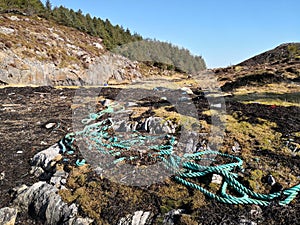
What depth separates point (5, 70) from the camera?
16.5 metres

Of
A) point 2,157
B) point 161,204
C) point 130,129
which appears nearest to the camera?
point 161,204

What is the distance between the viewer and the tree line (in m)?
41.2

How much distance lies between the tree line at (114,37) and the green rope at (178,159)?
3546 centimetres

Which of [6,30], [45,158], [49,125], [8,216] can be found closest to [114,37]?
[6,30]

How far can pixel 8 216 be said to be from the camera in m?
3.99

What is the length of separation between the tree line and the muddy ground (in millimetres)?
29496

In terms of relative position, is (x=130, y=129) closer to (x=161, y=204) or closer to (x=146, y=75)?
(x=161, y=204)

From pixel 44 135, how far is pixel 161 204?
4932 mm

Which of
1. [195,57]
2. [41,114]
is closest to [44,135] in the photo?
→ [41,114]

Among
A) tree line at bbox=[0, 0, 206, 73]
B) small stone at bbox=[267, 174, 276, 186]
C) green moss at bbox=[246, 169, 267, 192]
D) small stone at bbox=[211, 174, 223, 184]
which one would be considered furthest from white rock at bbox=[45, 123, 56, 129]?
tree line at bbox=[0, 0, 206, 73]

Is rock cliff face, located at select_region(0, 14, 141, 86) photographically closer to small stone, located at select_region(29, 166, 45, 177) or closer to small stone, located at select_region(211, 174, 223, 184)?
small stone, located at select_region(29, 166, 45, 177)

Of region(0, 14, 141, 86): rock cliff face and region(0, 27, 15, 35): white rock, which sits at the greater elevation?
region(0, 27, 15, 35): white rock

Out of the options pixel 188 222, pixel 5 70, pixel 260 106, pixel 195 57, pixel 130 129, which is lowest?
pixel 188 222


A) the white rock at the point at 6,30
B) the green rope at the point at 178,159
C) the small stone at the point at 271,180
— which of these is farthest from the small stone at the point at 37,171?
the white rock at the point at 6,30
